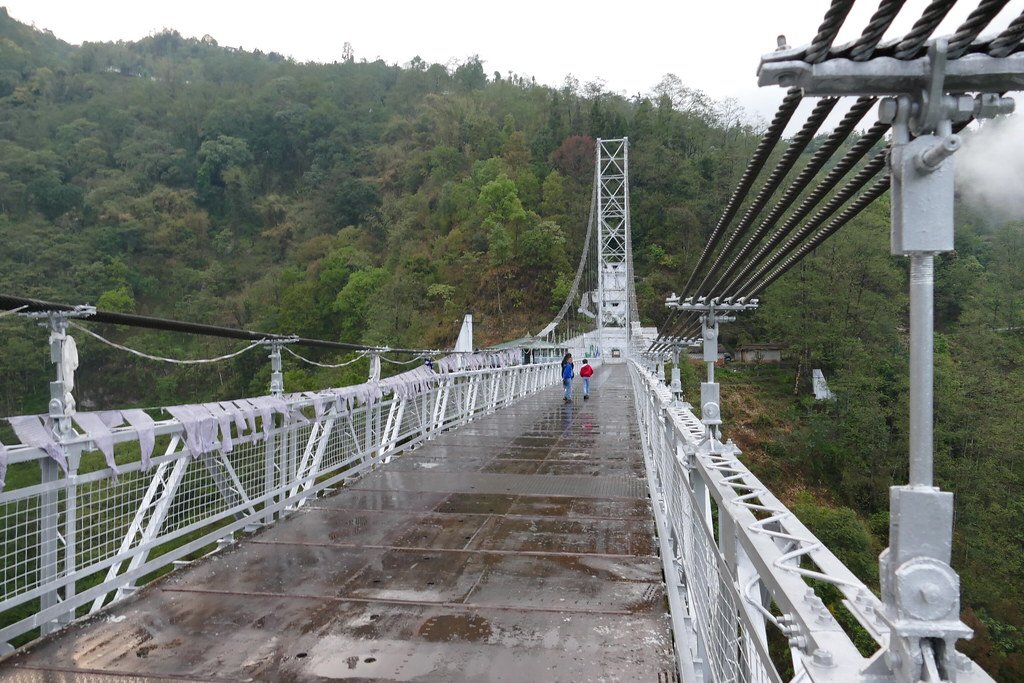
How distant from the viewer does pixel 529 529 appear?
14.8ft

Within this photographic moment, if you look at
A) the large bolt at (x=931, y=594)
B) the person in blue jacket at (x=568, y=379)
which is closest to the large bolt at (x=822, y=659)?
the large bolt at (x=931, y=594)

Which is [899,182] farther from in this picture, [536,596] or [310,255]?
[310,255]

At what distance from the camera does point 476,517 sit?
4848 millimetres

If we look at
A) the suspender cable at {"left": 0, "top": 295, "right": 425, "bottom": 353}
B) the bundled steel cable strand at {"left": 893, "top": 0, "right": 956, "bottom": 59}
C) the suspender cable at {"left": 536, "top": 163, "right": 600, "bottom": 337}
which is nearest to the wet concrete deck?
the suspender cable at {"left": 0, "top": 295, "right": 425, "bottom": 353}

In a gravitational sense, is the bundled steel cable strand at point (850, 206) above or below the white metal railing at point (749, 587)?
above

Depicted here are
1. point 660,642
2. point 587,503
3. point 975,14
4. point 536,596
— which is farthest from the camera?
point 587,503

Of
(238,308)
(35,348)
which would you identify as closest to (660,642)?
(35,348)

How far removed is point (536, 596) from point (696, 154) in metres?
69.0

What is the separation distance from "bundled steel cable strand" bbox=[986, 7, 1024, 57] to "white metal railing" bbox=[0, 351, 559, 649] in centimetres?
290

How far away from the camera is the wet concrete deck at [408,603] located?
2562 millimetres

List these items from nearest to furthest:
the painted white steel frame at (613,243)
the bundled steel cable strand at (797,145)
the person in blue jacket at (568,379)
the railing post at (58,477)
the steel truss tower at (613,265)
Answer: the bundled steel cable strand at (797,145) < the railing post at (58,477) < the person in blue jacket at (568,379) < the steel truss tower at (613,265) < the painted white steel frame at (613,243)

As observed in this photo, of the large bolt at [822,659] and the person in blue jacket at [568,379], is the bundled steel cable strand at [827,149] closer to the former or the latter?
the large bolt at [822,659]

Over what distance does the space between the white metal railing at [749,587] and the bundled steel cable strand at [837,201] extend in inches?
27.3

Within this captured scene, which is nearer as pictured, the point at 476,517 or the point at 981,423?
the point at 476,517
